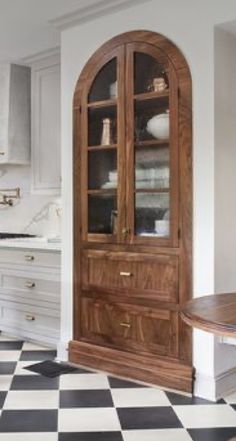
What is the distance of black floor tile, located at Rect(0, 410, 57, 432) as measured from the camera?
2.48 m

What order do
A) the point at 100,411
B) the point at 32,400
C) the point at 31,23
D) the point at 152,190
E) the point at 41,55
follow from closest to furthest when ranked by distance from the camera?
the point at 100,411 < the point at 32,400 < the point at 152,190 < the point at 31,23 < the point at 41,55

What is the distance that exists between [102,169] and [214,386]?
59.7 inches

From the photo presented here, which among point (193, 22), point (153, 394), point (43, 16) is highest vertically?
point (43, 16)

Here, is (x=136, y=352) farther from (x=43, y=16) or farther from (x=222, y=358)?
(x=43, y=16)

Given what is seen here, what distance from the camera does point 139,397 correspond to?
9.59ft

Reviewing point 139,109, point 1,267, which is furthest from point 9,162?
point 139,109

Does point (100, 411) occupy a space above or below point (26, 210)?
below

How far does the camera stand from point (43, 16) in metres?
3.48

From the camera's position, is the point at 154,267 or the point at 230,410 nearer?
the point at 230,410

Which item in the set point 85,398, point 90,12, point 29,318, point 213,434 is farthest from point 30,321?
point 90,12

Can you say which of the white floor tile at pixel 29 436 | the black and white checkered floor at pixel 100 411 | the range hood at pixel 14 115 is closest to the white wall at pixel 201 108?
the black and white checkered floor at pixel 100 411

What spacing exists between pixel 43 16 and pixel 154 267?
184 centimetres

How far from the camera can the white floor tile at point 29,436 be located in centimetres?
237

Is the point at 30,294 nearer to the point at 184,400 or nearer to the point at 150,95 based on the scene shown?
the point at 184,400
